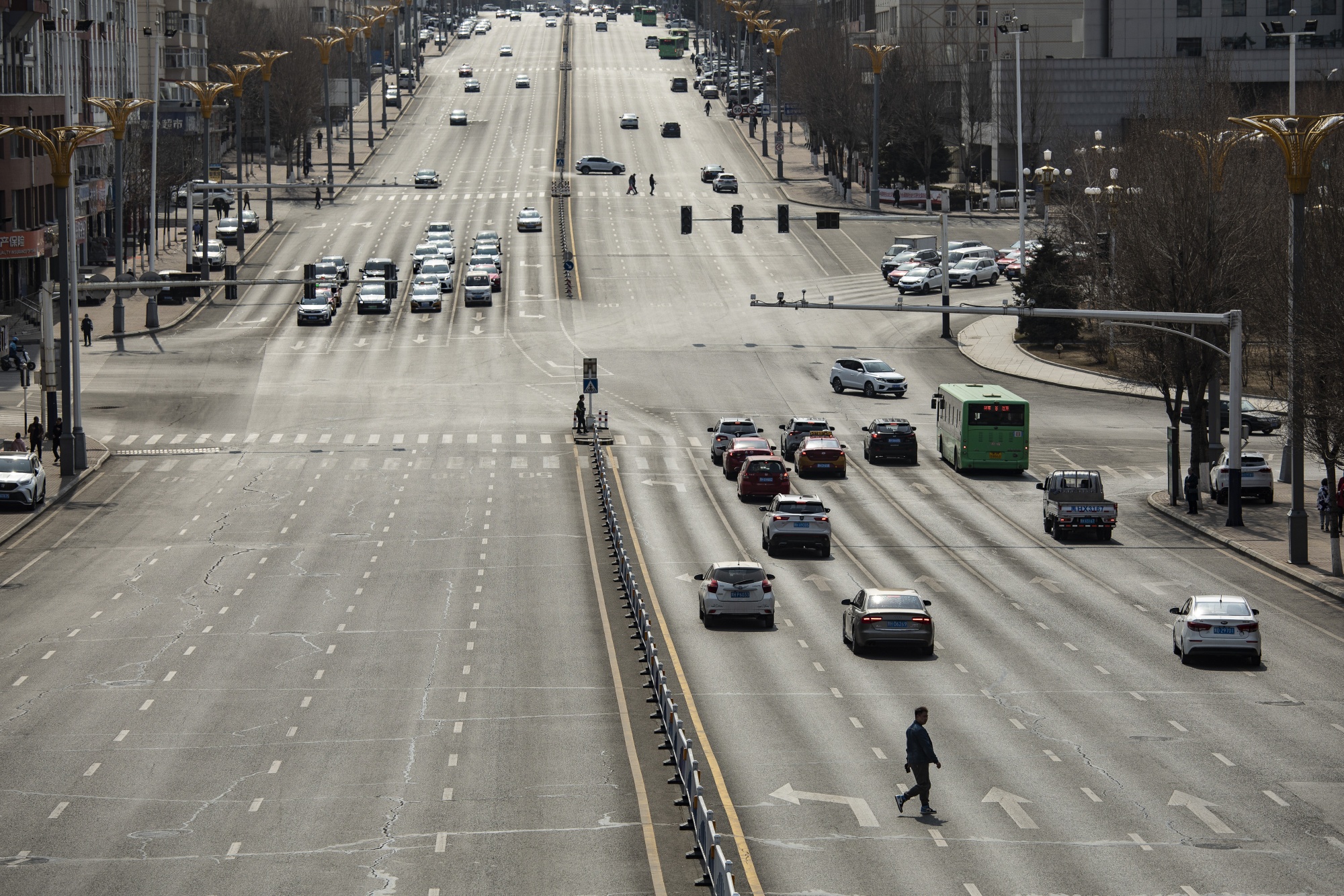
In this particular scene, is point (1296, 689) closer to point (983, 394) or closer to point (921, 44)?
point (983, 394)

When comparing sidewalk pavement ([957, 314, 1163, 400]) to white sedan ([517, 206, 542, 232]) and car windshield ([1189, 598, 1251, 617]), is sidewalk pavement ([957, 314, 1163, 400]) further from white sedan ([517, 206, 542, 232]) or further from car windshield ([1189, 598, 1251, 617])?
car windshield ([1189, 598, 1251, 617])

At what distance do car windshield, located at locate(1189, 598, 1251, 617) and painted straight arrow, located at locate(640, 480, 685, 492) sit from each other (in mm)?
27033

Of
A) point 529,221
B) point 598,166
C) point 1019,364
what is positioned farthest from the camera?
point 598,166

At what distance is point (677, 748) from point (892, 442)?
40763 millimetres

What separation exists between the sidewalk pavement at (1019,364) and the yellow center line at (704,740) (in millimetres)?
38753

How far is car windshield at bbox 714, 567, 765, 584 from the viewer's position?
42.2 metres

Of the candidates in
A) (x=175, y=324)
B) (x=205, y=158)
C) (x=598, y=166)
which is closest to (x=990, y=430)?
(x=175, y=324)

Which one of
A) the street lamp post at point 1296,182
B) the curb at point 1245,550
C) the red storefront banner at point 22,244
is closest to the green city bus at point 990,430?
the curb at point 1245,550

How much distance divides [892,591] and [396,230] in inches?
3724

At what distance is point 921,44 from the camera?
521 feet

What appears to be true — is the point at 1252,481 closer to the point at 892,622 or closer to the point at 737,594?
the point at 737,594

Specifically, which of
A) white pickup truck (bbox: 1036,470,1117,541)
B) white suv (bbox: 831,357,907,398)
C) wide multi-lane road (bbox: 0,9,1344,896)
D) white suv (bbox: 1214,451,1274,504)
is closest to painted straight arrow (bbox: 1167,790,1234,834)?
wide multi-lane road (bbox: 0,9,1344,896)

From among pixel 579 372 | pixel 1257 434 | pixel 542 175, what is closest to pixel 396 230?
pixel 542 175

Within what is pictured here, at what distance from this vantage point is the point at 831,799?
28.0m
